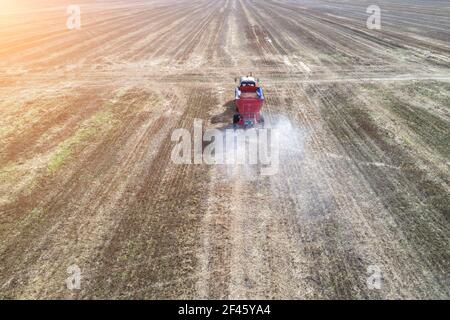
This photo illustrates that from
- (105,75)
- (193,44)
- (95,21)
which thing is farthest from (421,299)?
(95,21)

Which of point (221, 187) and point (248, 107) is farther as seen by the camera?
point (248, 107)

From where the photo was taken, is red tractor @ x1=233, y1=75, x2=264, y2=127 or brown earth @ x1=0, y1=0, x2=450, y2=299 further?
red tractor @ x1=233, y1=75, x2=264, y2=127

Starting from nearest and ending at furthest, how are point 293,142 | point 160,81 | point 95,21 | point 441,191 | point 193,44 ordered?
1. point 441,191
2. point 293,142
3. point 160,81
4. point 193,44
5. point 95,21

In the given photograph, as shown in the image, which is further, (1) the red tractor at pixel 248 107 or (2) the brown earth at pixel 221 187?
(1) the red tractor at pixel 248 107

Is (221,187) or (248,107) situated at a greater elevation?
(248,107)
